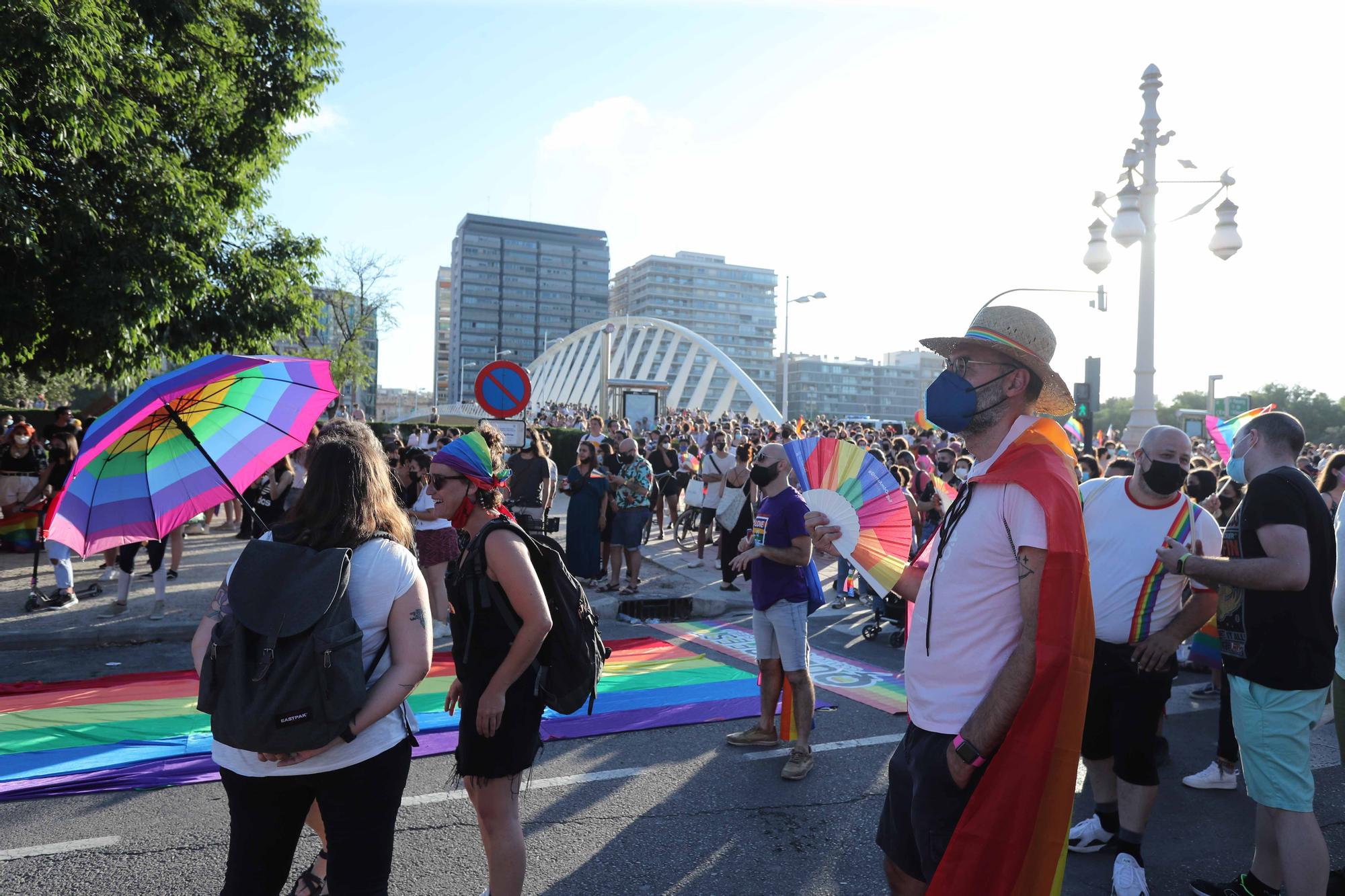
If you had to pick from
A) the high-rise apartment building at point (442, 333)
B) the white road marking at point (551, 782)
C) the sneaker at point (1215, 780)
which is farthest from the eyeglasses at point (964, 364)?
the high-rise apartment building at point (442, 333)

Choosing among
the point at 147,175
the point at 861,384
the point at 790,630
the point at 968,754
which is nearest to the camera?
the point at 968,754

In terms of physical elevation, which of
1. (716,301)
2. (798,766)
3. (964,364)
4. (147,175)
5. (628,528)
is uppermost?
(716,301)

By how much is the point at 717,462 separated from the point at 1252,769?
987cm

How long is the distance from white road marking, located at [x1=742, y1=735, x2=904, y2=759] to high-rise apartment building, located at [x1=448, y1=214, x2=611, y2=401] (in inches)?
5983

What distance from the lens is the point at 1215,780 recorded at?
→ 4910 millimetres

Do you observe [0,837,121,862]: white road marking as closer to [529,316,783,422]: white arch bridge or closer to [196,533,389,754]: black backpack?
[196,533,389,754]: black backpack

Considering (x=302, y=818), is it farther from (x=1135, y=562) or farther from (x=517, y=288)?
(x=517, y=288)

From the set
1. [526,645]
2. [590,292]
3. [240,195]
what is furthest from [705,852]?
[590,292]

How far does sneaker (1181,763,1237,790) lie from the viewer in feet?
16.1

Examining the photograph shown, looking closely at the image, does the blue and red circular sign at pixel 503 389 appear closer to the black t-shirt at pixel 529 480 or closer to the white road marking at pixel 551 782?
the black t-shirt at pixel 529 480

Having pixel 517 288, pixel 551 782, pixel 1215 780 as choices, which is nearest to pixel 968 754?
pixel 551 782

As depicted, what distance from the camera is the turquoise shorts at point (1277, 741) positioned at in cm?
327

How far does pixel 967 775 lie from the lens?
2125 millimetres

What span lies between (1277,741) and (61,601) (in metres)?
10.0
